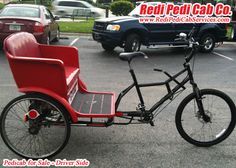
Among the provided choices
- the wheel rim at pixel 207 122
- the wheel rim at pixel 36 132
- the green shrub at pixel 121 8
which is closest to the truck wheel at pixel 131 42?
the wheel rim at pixel 207 122

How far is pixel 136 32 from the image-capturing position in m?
10.3

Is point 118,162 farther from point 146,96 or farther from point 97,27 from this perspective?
point 97,27

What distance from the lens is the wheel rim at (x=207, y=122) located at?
396 centimetres

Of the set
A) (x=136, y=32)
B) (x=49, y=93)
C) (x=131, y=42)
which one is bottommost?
(x=131, y=42)

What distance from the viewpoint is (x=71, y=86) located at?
3.88m

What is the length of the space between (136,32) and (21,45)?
6842mm

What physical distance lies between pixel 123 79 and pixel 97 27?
4.06m

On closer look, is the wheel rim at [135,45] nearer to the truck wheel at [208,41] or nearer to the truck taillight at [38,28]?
the truck wheel at [208,41]

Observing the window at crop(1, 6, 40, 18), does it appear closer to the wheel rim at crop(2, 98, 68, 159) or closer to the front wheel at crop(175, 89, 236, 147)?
the wheel rim at crop(2, 98, 68, 159)

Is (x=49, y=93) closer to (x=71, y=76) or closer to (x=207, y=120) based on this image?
(x=71, y=76)

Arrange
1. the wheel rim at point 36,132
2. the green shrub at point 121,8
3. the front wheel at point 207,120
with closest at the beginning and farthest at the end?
the wheel rim at point 36,132 → the front wheel at point 207,120 → the green shrub at point 121,8

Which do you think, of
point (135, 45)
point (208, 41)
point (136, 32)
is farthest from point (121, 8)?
point (135, 45)

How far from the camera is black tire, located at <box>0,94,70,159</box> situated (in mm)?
3447

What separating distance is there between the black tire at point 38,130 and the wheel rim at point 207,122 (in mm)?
1545
